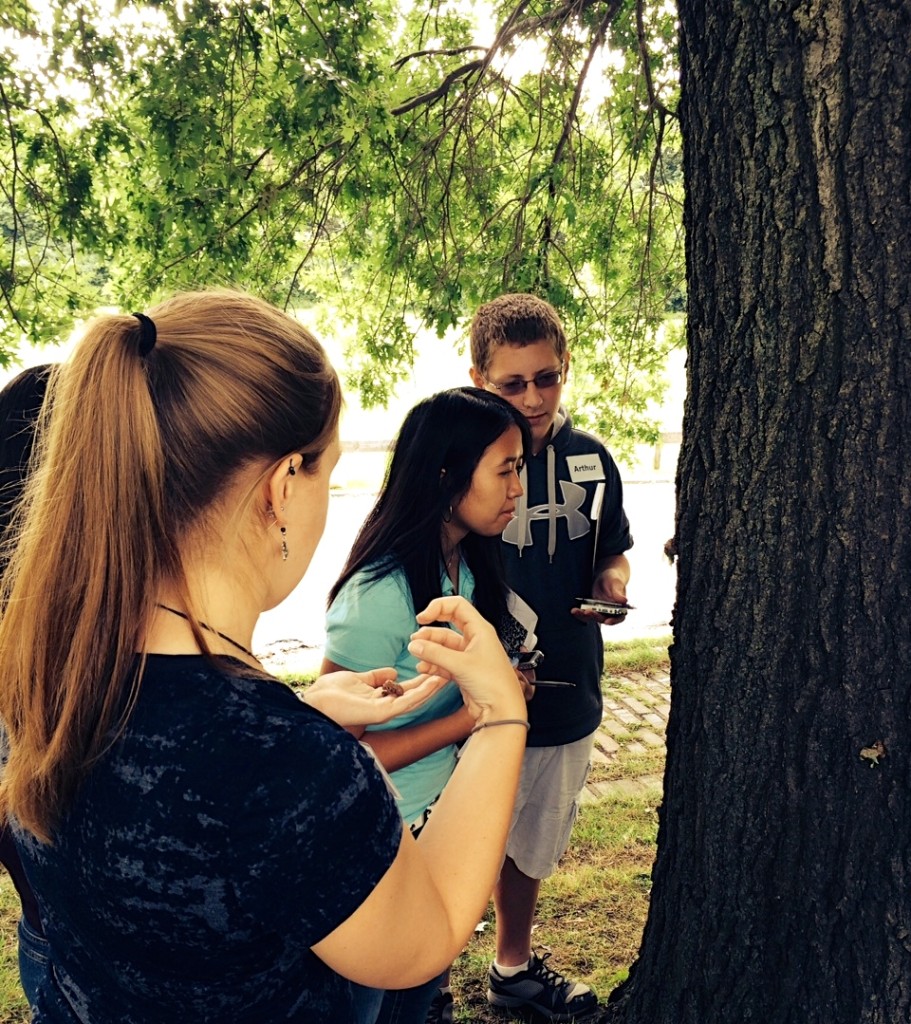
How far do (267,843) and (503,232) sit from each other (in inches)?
181

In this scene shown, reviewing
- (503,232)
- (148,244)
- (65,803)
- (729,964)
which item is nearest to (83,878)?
(65,803)

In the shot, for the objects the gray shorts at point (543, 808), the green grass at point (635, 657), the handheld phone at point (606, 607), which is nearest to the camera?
the handheld phone at point (606, 607)

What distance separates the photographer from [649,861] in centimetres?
399

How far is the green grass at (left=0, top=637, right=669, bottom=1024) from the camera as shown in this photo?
10.4 ft

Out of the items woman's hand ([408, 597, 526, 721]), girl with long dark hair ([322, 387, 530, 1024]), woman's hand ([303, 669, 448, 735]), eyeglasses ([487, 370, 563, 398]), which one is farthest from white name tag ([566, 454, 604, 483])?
woman's hand ([408, 597, 526, 721])

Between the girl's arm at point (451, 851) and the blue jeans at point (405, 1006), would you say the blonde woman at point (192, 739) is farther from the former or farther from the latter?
the blue jeans at point (405, 1006)

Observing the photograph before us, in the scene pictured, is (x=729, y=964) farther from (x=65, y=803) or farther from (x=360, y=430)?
(x=360, y=430)

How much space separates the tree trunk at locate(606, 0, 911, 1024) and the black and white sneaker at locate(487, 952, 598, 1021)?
1.08m

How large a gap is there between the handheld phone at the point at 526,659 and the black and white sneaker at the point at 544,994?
1260 mm

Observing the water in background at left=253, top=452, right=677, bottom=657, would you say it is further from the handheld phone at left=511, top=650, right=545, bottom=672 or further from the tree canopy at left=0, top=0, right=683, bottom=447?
the handheld phone at left=511, top=650, right=545, bottom=672

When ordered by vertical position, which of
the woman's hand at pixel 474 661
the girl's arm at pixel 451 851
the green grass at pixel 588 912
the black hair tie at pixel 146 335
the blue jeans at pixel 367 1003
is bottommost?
the green grass at pixel 588 912

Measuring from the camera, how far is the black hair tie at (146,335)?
46.4 inches

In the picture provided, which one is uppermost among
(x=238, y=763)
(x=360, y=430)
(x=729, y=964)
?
(x=360, y=430)

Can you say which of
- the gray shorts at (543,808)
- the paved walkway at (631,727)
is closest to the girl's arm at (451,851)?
the gray shorts at (543,808)
